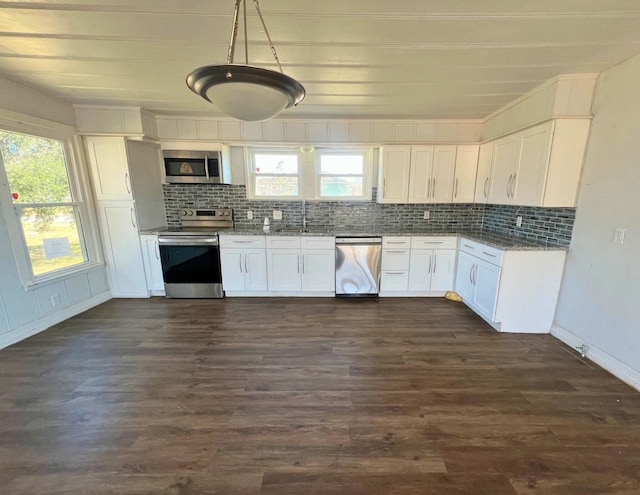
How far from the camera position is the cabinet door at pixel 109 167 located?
11.3 feet

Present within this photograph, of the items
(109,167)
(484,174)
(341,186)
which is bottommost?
(341,186)

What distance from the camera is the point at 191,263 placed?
3.75 metres

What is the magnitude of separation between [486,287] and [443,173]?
173 centimetres

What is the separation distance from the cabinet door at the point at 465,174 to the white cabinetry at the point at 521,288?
3.65 ft

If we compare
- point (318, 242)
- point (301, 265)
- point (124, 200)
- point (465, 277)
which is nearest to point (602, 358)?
point (465, 277)

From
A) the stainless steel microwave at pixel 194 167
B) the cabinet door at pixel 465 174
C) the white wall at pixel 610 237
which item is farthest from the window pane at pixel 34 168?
the white wall at pixel 610 237

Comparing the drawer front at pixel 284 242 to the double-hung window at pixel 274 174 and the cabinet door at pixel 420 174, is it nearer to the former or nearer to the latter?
the double-hung window at pixel 274 174

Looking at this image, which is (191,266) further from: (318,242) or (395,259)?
(395,259)

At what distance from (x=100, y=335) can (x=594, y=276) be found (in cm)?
490

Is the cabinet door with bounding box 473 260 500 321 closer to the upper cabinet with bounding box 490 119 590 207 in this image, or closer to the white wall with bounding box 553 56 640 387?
the white wall with bounding box 553 56 640 387

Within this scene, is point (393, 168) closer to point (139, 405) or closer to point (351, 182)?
point (351, 182)

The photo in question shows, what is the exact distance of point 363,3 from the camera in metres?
1.49

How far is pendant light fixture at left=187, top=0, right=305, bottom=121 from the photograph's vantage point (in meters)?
1.02

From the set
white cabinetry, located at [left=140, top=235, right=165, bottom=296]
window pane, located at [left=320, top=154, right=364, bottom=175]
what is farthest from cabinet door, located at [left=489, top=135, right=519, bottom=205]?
white cabinetry, located at [left=140, top=235, right=165, bottom=296]
